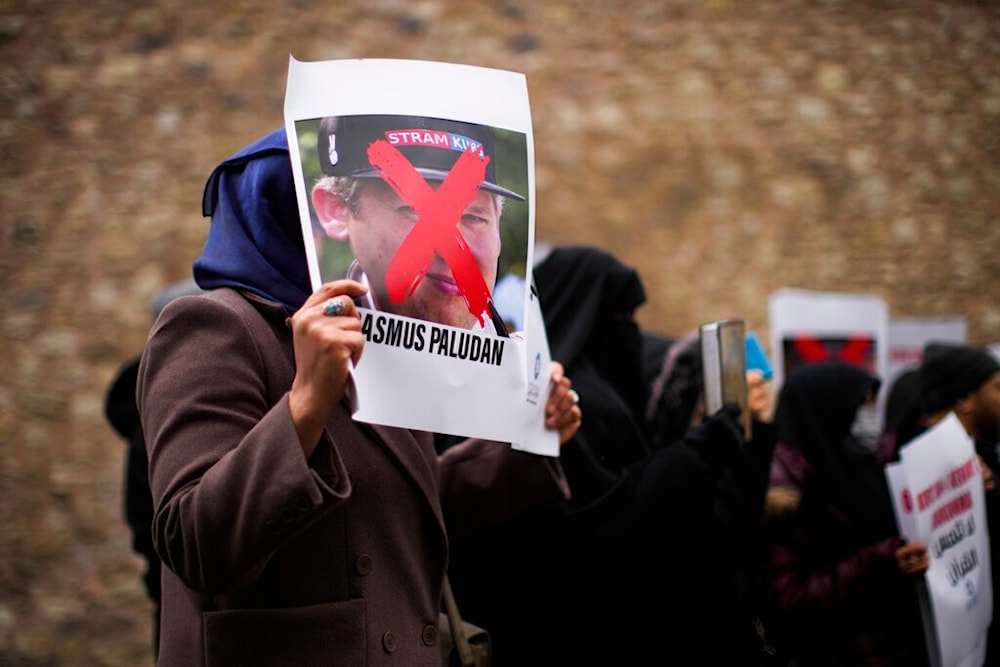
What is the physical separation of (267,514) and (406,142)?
547 millimetres

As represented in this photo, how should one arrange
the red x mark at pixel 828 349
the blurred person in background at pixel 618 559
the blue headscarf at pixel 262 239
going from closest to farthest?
the blue headscarf at pixel 262 239, the blurred person in background at pixel 618 559, the red x mark at pixel 828 349

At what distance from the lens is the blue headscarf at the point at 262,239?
56.2 inches

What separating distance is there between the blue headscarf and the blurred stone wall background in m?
3.98

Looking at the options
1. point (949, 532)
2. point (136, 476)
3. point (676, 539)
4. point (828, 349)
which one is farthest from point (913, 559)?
point (136, 476)

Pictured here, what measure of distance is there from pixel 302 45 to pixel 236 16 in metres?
0.40

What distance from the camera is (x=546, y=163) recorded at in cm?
589

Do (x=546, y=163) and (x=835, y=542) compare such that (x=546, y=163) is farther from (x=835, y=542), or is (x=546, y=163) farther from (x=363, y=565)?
(x=363, y=565)

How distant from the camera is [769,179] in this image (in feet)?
20.0

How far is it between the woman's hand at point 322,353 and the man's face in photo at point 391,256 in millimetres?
84

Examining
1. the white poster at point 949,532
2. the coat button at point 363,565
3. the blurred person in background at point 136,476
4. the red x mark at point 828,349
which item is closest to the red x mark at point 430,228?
the coat button at point 363,565

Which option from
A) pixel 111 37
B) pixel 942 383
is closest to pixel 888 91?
pixel 942 383

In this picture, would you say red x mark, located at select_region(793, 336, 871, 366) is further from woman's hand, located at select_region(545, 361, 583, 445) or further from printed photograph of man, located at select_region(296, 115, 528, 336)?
printed photograph of man, located at select_region(296, 115, 528, 336)

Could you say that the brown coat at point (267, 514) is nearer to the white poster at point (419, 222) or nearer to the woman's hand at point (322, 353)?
the woman's hand at point (322, 353)

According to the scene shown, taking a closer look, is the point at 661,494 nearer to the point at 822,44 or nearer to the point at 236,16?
the point at 236,16
